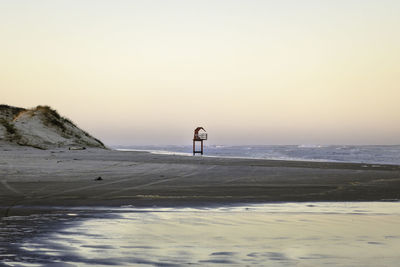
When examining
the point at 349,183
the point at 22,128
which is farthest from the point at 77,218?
the point at 22,128

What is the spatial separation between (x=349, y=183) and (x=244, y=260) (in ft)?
42.0

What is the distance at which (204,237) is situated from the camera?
714cm

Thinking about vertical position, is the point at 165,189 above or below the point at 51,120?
below

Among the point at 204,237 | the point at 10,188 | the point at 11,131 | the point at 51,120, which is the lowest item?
the point at 10,188

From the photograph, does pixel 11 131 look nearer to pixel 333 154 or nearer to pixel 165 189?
pixel 333 154

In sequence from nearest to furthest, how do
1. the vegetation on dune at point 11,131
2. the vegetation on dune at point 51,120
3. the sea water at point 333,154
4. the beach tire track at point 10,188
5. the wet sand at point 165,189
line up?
the wet sand at point 165,189, the beach tire track at point 10,188, the sea water at point 333,154, the vegetation on dune at point 11,131, the vegetation on dune at point 51,120

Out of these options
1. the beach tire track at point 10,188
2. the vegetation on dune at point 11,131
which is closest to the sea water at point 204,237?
the beach tire track at point 10,188

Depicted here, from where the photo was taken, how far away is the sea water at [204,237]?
18.5 feet

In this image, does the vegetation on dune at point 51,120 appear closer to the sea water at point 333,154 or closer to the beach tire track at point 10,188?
the sea water at point 333,154

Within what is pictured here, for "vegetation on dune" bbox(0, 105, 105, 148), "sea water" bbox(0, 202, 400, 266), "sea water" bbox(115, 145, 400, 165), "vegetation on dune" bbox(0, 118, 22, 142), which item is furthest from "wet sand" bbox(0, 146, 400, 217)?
"vegetation on dune" bbox(0, 105, 105, 148)

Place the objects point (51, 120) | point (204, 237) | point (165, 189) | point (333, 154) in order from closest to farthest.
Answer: point (204, 237) < point (165, 189) < point (333, 154) < point (51, 120)

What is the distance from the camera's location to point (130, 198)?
1251 cm

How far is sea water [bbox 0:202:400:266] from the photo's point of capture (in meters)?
5.65

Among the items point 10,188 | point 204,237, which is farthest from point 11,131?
point 204,237
